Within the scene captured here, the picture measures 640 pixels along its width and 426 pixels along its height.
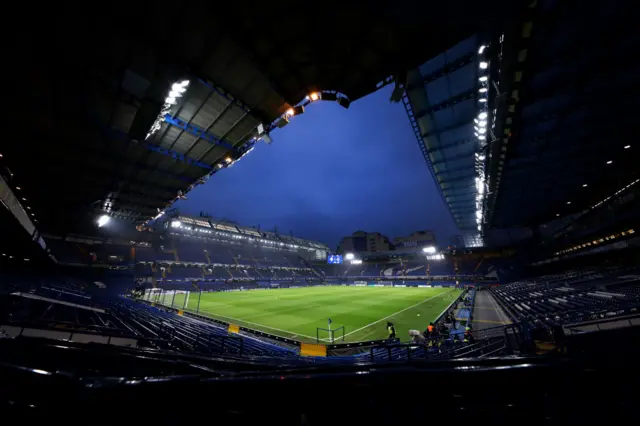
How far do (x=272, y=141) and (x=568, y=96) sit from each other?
12377 millimetres

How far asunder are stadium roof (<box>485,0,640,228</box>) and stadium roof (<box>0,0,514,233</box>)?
2266mm

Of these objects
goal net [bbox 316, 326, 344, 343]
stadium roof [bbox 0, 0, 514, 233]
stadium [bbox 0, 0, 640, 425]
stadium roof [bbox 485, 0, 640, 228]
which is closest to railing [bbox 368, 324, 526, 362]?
stadium [bbox 0, 0, 640, 425]

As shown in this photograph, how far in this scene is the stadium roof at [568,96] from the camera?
22.2ft

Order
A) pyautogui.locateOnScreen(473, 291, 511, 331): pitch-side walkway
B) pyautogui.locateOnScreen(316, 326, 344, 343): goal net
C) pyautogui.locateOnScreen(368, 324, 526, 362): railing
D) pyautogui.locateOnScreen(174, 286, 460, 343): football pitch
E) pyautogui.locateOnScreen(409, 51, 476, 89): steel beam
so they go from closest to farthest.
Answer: pyautogui.locateOnScreen(368, 324, 526, 362): railing
pyautogui.locateOnScreen(409, 51, 476, 89): steel beam
pyautogui.locateOnScreen(316, 326, 344, 343): goal net
pyautogui.locateOnScreen(473, 291, 511, 331): pitch-side walkway
pyautogui.locateOnScreen(174, 286, 460, 343): football pitch

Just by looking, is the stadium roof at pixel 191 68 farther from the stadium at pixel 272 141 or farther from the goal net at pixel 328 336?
the goal net at pixel 328 336

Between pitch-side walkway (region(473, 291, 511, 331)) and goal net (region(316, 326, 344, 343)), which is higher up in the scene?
pitch-side walkway (region(473, 291, 511, 331))

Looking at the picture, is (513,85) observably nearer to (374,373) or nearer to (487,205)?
(374,373)

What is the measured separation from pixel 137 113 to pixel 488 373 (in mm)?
11407

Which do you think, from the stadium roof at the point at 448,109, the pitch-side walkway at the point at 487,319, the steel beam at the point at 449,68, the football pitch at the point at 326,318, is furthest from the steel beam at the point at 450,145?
the football pitch at the point at 326,318

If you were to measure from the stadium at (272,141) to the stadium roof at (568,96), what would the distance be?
0.08 metres

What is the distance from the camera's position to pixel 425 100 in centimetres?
1252

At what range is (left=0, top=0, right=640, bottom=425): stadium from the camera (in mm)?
1322

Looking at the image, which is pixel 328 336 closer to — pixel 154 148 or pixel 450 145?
pixel 154 148

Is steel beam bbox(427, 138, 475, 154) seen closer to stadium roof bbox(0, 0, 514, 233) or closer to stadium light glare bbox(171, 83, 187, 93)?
stadium roof bbox(0, 0, 514, 233)
